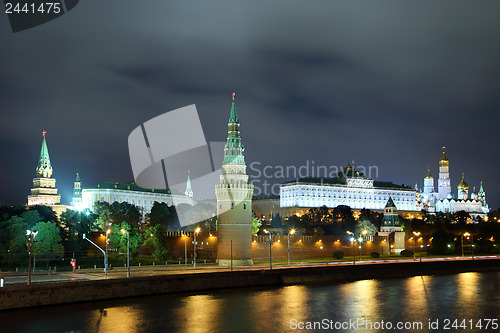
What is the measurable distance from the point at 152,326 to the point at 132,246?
144 ft

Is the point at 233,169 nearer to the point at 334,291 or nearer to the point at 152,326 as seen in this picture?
the point at 334,291

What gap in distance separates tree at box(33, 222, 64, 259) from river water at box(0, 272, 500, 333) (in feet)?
85.0

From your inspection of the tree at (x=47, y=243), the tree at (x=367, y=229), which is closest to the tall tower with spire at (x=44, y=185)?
the tree at (x=367, y=229)

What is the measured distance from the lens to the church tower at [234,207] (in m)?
79.6

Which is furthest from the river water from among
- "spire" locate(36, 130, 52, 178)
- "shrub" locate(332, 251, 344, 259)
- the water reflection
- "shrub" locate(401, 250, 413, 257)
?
"spire" locate(36, 130, 52, 178)

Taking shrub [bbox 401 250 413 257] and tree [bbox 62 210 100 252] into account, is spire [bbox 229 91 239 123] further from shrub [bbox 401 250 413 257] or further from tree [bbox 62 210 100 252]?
shrub [bbox 401 250 413 257]

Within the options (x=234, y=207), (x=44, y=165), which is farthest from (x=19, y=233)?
(x=44, y=165)

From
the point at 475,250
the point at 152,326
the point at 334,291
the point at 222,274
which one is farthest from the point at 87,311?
the point at 475,250

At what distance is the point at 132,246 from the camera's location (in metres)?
86.4

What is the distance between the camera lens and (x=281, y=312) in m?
49.6

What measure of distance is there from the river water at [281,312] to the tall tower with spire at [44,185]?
388ft

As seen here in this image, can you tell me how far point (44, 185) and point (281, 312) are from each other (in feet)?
434

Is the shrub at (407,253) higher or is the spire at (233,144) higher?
the spire at (233,144)

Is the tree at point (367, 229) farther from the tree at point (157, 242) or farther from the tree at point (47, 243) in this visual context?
the tree at point (47, 243)
